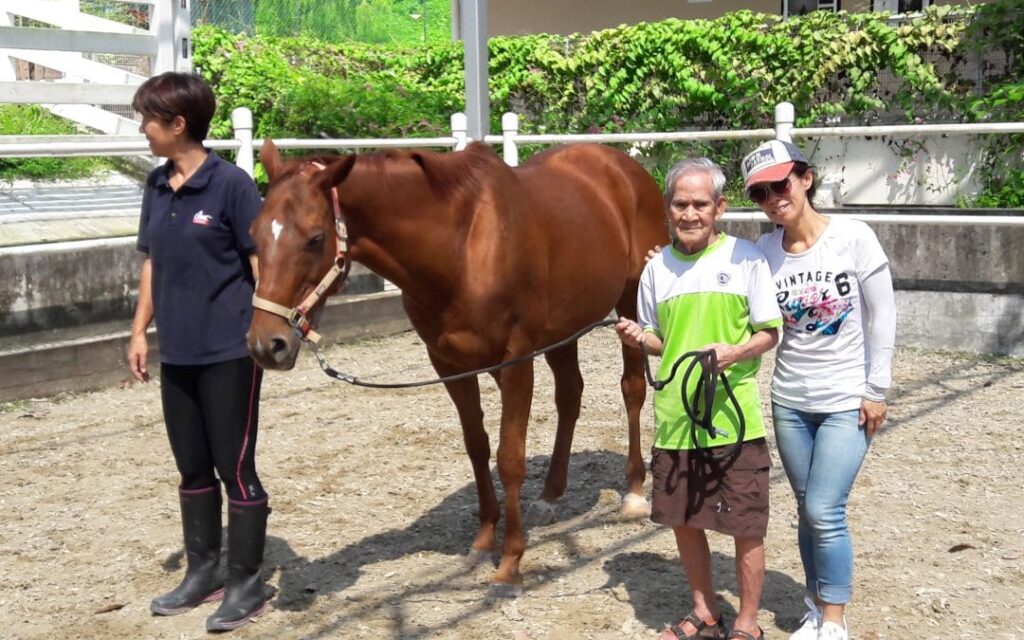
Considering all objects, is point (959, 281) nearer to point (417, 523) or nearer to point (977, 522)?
point (977, 522)

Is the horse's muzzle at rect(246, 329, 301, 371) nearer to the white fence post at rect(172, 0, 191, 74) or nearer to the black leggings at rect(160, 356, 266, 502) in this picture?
the black leggings at rect(160, 356, 266, 502)

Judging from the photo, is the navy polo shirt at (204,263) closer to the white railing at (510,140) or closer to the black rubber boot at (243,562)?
the black rubber boot at (243,562)

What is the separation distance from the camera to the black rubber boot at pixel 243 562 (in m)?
4.05

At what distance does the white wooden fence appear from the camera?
9.50m

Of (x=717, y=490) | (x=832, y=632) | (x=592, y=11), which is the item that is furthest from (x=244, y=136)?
(x=592, y=11)

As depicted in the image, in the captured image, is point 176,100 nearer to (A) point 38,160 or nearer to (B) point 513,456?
(B) point 513,456

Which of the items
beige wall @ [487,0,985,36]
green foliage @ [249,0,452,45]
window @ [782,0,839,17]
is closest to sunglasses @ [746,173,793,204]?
beige wall @ [487,0,985,36]

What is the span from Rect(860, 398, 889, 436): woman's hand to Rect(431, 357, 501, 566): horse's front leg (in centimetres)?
172

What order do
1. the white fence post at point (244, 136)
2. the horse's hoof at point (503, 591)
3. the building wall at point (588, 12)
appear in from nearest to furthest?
the horse's hoof at point (503, 591)
the white fence post at point (244, 136)
the building wall at point (588, 12)

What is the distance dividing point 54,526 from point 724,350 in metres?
3.42

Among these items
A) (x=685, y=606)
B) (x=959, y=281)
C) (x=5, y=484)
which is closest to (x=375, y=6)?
(x=959, y=281)

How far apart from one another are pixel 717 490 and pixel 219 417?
1.77m

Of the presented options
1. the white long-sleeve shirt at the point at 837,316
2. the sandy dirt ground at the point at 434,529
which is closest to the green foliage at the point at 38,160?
the sandy dirt ground at the point at 434,529

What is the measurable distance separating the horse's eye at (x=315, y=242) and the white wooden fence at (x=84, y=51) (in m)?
6.89
